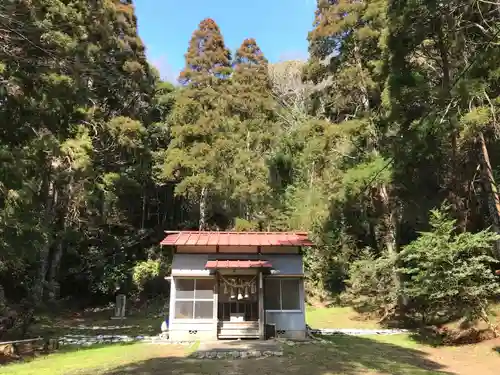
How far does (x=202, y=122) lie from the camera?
17781 mm

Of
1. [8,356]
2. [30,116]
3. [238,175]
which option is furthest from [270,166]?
[8,356]

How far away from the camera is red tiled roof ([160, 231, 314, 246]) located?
1160cm

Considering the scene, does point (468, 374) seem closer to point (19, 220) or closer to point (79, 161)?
point (19, 220)

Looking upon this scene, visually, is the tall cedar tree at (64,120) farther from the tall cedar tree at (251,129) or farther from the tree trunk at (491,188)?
the tree trunk at (491,188)

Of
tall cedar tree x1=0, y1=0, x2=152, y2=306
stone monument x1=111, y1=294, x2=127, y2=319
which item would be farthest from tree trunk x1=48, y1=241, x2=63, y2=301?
stone monument x1=111, y1=294, x2=127, y2=319

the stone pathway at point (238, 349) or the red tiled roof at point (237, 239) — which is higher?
the red tiled roof at point (237, 239)

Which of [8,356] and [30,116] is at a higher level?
[30,116]

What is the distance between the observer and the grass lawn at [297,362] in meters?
7.09

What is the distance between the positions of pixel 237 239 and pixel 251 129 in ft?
34.5

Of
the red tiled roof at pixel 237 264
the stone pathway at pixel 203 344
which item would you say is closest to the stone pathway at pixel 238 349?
the stone pathway at pixel 203 344

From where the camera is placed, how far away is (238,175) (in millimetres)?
18750

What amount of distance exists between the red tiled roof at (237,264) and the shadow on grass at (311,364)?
2100 millimetres

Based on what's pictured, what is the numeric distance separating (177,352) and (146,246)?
13.5m

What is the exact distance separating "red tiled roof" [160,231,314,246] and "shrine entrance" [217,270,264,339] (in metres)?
0.97
